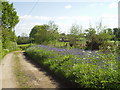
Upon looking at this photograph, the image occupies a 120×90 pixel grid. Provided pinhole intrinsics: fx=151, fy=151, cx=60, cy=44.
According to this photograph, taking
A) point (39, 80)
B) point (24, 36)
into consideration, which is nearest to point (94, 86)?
point (39, 80)

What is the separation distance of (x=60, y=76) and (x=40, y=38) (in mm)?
20458

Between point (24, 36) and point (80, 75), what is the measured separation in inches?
2023

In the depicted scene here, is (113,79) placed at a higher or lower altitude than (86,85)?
higher

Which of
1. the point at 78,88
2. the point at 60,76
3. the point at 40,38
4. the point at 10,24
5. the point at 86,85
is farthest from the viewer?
the point at 10,24

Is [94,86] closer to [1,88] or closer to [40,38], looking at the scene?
[1,88]

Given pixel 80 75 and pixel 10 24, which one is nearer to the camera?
pixel 80 75

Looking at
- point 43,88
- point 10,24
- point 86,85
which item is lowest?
point 43,88

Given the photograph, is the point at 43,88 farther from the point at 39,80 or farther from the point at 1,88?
the point at 1,88

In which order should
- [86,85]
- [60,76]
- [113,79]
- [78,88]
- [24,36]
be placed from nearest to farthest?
[113,79]
[86,85]
[78,88]
[60,76]
[24,36]

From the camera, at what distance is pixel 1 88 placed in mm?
6379

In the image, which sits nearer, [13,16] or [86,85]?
[86,85]

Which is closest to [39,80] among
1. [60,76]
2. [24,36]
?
[60,76]

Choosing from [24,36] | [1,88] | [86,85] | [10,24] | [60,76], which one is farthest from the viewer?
[24,36]

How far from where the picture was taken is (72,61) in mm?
7684
